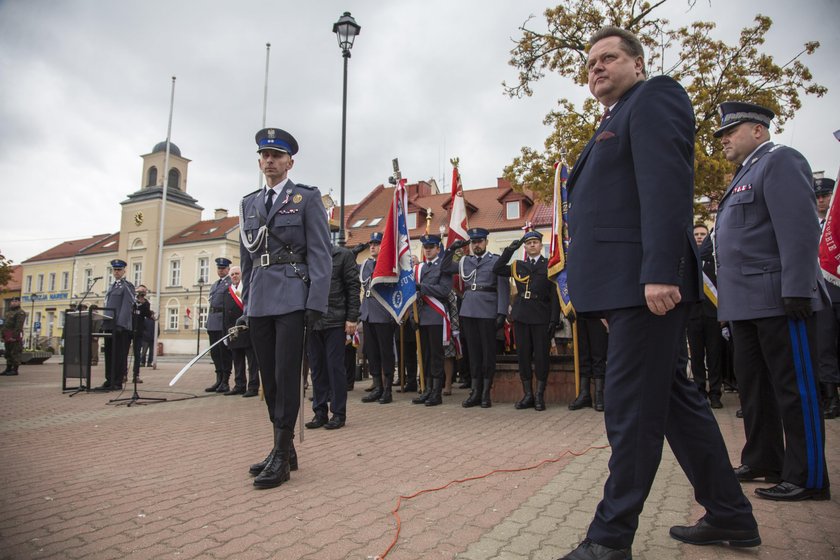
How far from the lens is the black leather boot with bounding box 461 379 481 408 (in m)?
7.26

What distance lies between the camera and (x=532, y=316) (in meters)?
7.03

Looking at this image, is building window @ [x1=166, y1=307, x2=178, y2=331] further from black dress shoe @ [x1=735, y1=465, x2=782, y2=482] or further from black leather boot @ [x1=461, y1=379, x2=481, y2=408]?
black dress shoe @ [x1=735, y1=465, x2=782, y2=482]

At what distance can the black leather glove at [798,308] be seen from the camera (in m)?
3.06

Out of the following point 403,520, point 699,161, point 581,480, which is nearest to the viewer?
point 403,520

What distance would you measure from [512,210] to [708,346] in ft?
102

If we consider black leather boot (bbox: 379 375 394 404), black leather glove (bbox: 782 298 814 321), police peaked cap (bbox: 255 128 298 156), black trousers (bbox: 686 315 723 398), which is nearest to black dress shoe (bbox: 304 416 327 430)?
black leather boot (bbox: 379 375 394 404)

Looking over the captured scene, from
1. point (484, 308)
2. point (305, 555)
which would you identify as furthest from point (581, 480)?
point (484, 308)

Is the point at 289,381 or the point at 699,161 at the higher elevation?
the point at 699,161

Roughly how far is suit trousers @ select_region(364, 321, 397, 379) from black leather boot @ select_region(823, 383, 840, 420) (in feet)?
16.9

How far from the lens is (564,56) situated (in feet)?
46.8

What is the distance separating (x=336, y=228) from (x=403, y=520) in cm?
524

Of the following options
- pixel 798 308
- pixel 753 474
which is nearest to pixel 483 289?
pixel 753 474

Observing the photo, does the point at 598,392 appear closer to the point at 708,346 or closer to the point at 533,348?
the point at 533,348

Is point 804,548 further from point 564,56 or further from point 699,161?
point 564,56
